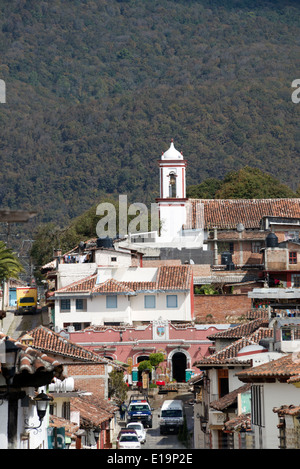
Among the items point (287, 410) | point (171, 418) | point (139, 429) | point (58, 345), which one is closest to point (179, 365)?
point (171, 418)

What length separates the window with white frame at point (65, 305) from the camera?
73000 millimetres

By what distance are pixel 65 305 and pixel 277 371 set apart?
4850 centimetres

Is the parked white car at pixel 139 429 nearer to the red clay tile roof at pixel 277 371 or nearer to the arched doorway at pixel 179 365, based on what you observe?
the red clay tile roof at pixel 277 371

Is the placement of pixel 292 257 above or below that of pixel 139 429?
above

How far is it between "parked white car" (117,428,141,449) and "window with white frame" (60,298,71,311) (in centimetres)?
3229

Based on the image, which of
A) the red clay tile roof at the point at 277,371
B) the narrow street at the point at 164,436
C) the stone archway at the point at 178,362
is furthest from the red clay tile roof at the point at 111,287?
the red clay tile roof at the point at 277,371

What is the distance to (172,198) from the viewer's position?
93.8 m

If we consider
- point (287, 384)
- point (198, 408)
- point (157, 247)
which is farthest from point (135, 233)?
point (287, 384)

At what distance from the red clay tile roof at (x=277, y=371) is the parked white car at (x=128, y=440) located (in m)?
11.9

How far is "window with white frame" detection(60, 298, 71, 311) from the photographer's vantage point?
240 ft

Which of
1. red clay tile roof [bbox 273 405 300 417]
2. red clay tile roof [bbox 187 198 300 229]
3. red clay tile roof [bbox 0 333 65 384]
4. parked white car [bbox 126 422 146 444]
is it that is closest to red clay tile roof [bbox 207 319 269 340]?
parked white car [bbox 126 422 146 444]

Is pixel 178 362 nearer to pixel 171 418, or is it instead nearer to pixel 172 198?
pixel 171 418

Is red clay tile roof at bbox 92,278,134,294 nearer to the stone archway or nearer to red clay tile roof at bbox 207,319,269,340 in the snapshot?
the stone archway

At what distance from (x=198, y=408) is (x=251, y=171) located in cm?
8100
